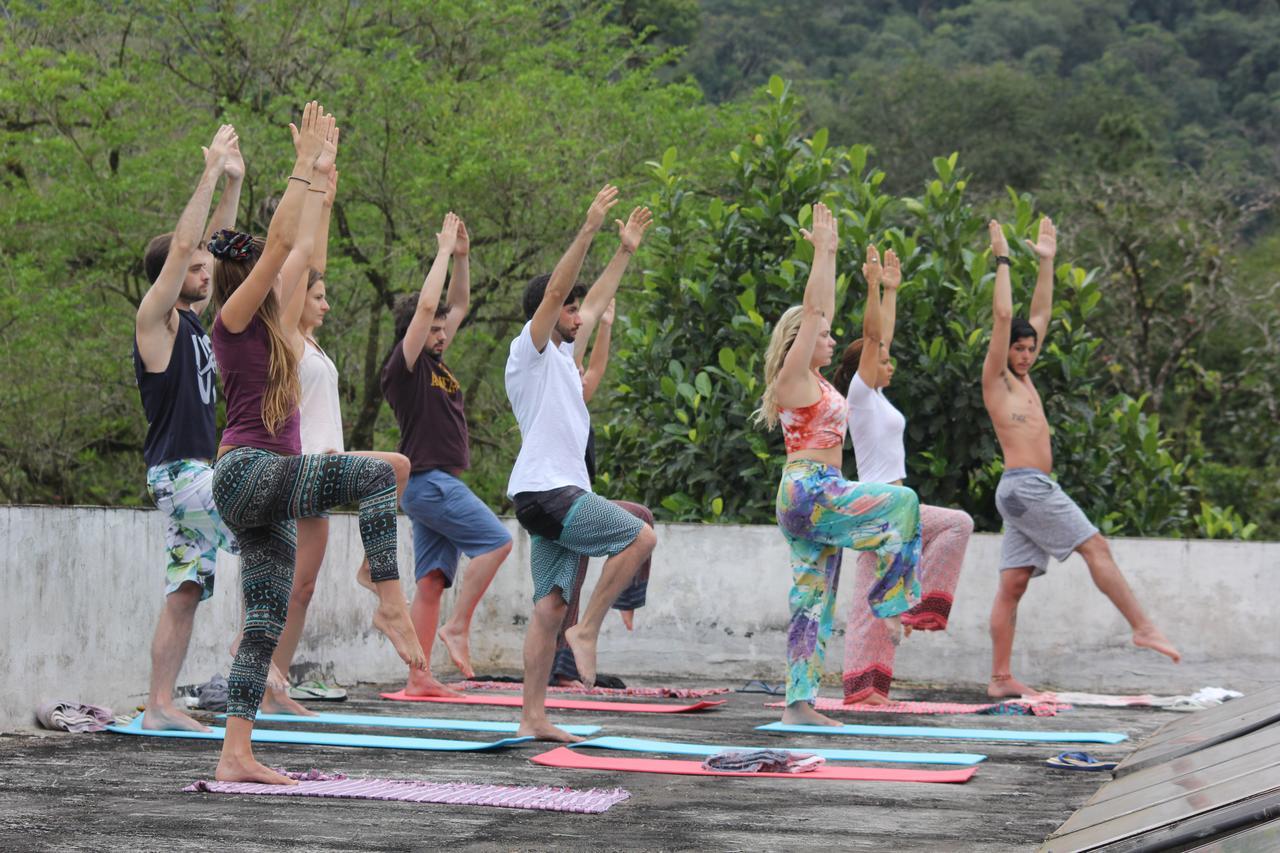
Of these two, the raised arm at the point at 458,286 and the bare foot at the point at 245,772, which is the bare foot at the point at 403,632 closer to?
the bare foot at the point at 245,772

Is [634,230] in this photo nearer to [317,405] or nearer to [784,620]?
[317,405]

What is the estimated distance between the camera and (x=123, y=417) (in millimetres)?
17172

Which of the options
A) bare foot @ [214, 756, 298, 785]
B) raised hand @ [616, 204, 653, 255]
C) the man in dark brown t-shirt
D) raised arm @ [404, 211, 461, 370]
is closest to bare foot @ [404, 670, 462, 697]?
the man in dark brown t-shirt

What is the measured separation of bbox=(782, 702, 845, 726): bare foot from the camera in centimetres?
743

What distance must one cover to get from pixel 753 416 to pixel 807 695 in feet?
10.3

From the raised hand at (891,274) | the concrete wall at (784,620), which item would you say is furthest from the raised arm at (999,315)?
the concrete wall at (784,620)

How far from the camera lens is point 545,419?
670 cm

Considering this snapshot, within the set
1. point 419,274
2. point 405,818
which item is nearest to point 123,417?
point 419,274

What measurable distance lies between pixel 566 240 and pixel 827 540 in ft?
34.7

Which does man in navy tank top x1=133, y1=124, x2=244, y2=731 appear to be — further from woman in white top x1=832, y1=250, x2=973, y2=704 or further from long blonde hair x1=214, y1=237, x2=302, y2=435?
woman in white top x1=832, y1=250, x2=973, y2=704

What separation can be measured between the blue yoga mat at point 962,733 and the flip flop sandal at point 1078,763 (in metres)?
0.75

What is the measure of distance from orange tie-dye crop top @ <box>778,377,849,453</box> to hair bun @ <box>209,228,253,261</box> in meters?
3.01

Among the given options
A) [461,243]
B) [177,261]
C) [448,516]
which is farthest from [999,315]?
[177,261]

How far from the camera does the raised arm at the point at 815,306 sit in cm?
736
